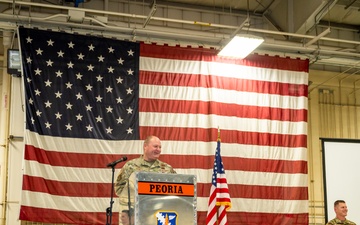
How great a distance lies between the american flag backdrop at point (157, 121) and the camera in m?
8.09

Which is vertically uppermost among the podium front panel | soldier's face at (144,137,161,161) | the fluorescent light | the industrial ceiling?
the industrial ceiling

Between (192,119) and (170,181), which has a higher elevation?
(192,119)

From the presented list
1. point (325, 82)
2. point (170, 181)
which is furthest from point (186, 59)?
point (170, 181)

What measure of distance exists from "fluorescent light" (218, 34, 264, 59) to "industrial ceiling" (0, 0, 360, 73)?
0.16 m

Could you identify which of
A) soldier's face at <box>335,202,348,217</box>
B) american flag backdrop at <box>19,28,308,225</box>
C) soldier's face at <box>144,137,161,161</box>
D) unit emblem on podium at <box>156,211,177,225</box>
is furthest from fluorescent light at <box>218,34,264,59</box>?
unit emblem on podium at <box>156,211,177,225</box>

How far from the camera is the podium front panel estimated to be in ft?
14.0

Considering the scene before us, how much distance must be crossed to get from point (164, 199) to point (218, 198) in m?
3.86

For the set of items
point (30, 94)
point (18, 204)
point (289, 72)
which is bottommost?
point (18, 204)

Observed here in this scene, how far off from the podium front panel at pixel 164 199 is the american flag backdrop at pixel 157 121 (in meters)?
3.90

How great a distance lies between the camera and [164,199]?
4.38 meters

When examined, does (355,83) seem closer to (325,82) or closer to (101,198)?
(325,82)

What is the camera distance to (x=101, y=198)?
8.19m

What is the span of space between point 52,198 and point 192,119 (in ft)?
8.08

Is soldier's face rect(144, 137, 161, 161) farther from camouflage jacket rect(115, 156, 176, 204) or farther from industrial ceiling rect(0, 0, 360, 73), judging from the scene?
industrial ceiling rect(0, 0, 360, 73)
